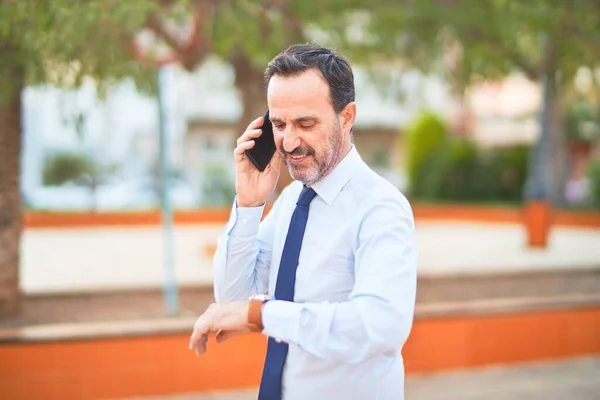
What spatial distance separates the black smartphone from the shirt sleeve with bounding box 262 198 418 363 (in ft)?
1.34

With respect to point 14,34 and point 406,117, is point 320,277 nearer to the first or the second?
point 14,34

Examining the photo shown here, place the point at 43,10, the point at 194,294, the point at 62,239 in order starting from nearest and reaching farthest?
the point at 43,10, the point at 194,294, the point at 62,239

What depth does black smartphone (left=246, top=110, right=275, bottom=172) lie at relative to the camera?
2213 mm

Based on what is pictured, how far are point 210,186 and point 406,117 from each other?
16590mm

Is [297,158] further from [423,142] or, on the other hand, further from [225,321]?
[423,142]

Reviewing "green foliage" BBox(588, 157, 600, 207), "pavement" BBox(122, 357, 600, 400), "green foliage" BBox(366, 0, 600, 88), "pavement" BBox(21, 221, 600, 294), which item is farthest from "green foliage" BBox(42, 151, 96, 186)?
"pavement" BBox(122, 357, 600, 400)

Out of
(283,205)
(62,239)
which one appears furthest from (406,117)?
(283,205)

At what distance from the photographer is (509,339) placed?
6.61 metres

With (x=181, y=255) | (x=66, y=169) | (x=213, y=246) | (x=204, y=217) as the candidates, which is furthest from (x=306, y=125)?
(x=66, y=169)

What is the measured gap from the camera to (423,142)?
25.9 m

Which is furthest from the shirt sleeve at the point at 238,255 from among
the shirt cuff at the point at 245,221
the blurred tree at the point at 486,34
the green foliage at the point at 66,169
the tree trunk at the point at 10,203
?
the green foliage at the point at 66,169

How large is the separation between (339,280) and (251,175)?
387 millimetres

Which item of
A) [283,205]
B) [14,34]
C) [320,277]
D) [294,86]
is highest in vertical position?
[14,34]

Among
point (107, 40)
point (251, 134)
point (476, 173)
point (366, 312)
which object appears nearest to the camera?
point (366, 312)
